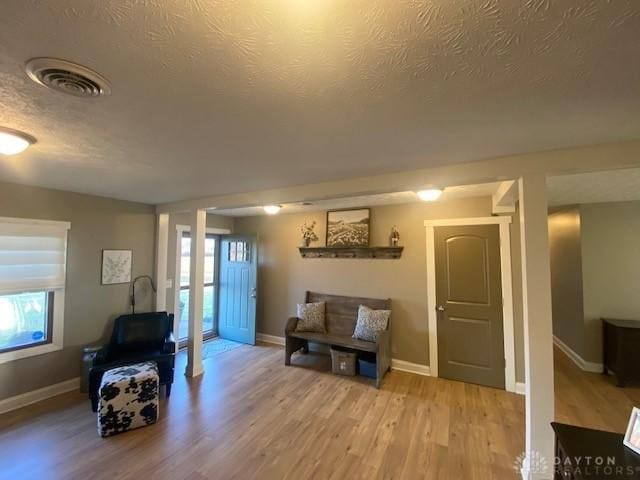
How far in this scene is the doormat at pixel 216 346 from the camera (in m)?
4.51

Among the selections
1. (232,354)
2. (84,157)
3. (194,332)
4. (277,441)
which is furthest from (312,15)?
(232,354)

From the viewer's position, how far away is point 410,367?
152 inches

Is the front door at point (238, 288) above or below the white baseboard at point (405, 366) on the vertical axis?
above

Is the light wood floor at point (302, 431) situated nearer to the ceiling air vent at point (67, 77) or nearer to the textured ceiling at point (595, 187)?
the textured ceiling at point (595, 187)

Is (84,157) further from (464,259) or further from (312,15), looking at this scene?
(464,259)

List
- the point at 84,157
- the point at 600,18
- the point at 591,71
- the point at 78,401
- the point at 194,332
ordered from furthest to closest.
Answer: the point at 194,332, the point at 78,401, the point at 84,157, the point at 591,71, the point at 600,18

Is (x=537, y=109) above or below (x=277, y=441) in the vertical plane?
above

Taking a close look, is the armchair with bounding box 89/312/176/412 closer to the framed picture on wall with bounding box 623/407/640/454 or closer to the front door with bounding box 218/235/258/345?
the front door with bounding box 218/235/258/345

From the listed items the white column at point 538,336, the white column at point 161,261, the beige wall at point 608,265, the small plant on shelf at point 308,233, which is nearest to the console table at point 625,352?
the beige wall at point 608,265

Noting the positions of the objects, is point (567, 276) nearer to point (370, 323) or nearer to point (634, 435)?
point (370, 323)

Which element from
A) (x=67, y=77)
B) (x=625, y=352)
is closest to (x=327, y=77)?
(x=67, y=77)

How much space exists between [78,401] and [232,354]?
186 cm

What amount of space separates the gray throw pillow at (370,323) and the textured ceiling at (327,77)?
2.39 m

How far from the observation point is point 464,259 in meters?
3.58
